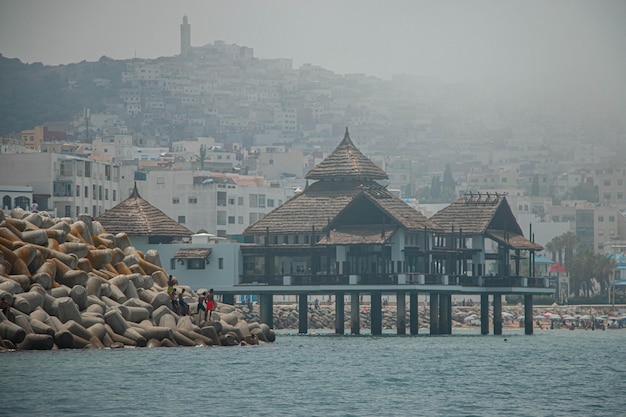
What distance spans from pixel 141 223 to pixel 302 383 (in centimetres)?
4655

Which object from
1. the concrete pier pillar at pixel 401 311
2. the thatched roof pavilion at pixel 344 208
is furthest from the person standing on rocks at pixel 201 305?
the concrete pier pillar at pixel 401 311

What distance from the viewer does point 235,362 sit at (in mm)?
75250

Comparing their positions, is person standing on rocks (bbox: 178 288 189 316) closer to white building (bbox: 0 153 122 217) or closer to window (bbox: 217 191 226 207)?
white building (bbox: 0 153 122 217)

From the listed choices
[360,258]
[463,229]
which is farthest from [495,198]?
[360,258]

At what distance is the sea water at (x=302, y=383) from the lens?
57.8 meters

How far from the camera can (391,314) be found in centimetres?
16838

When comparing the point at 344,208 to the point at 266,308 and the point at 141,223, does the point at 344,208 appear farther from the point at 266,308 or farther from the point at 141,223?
the point at 141,223

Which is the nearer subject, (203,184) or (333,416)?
(333,416)

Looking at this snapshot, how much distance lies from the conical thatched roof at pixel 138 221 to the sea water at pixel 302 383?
81.2ft

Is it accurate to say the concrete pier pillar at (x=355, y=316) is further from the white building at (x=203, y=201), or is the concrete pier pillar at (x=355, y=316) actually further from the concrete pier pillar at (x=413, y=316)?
the white building at (x=203, y=201)

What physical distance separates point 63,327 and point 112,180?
94.3m

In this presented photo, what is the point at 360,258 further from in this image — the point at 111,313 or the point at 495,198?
the point at 111,313

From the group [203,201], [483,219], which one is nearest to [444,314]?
[483,219]

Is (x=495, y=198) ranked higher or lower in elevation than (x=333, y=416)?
higher
